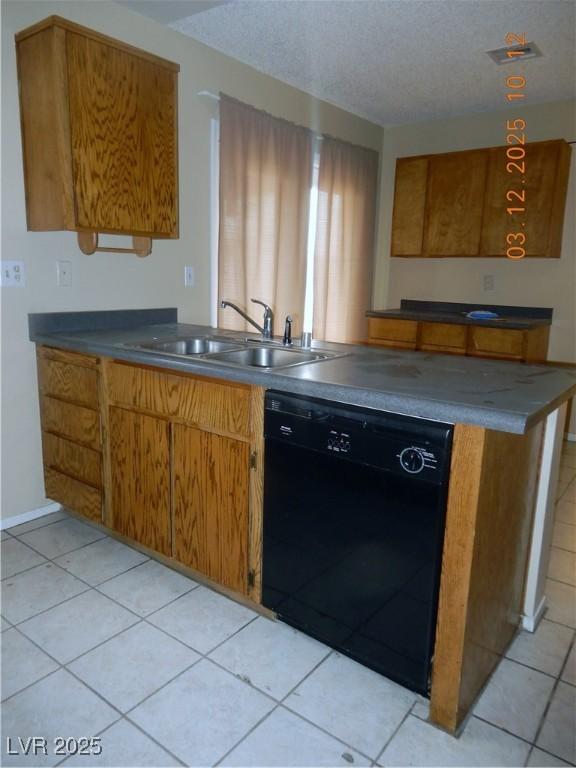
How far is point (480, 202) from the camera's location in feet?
12.5

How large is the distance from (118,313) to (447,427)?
1.96 meters

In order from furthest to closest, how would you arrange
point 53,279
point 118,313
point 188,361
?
point 118,313, point 53,279, point 188,361

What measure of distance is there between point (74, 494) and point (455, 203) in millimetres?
3225

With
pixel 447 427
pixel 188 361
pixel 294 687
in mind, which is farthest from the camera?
pixel 188 361

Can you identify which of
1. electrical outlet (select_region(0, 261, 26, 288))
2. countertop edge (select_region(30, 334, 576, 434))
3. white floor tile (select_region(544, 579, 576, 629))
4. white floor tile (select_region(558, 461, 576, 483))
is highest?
electrical outlet (select_region(0, 261, 26, 288))

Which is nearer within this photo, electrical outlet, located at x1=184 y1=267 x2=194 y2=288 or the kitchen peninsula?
the kitchen peninsula

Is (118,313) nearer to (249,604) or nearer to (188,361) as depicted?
(188,361)

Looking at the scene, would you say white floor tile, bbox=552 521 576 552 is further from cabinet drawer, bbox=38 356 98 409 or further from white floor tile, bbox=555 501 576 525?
cabinet drawer, bbox=38 356 98 409

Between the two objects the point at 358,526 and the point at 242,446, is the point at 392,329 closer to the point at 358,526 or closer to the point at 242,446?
the point at 242,446

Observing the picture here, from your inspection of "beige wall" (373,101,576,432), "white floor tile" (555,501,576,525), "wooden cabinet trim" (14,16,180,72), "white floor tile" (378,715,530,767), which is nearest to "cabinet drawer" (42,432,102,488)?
"white floor tile" (378,715,530,767)

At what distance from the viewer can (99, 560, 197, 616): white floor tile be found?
6.40ft

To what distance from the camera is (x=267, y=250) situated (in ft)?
11.3

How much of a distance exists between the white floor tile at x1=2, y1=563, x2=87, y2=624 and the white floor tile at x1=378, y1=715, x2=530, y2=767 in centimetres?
125

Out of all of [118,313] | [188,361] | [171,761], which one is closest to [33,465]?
[118,313]
